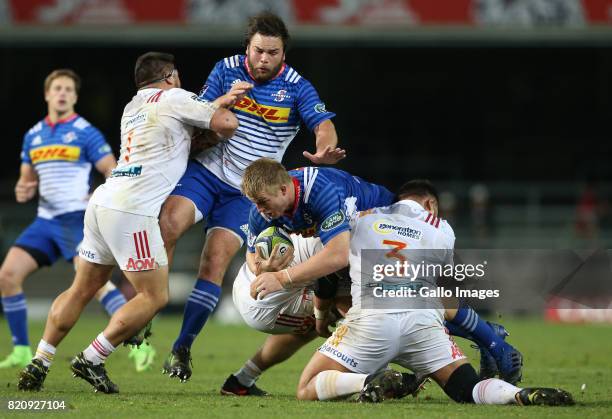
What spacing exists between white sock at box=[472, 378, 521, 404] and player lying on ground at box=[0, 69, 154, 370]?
14.7ft

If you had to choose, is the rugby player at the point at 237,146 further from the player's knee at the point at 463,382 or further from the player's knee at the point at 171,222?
the player's knee at the point at 463,382

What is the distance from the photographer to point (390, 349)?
686 cm

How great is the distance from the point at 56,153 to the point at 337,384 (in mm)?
4723

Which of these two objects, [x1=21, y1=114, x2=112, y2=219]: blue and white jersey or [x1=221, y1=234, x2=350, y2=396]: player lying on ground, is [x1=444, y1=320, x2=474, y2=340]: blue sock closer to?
[x1=221, y1=234, x2=350, y2=396]: player lying on ground

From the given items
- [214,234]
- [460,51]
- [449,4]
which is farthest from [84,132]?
[460,51]

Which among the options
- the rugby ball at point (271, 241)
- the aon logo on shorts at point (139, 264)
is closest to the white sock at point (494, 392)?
the rugby ball at point (271, 241)

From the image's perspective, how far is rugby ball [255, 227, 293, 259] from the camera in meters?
7.07

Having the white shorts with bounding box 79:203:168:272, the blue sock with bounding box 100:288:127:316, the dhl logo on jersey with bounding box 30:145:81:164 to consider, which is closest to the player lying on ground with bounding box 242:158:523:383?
the white shorts with bounding box 79:203:168:272

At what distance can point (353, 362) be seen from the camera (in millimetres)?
6910

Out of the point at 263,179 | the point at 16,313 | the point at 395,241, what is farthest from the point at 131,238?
the point at 16,313

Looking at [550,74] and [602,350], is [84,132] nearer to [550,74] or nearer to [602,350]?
[602,350]

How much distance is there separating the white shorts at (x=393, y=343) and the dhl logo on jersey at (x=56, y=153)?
4.41m

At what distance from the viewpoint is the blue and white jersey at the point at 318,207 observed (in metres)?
6.79

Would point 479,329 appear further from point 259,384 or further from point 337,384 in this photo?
point 259,384
